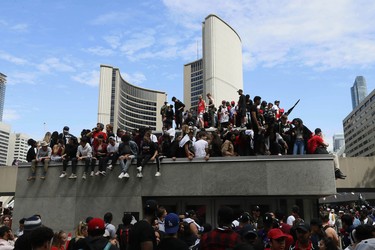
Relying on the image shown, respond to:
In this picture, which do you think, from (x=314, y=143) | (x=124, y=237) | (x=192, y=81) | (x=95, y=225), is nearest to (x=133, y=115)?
(x=192, y=81)

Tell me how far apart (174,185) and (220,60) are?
2421 centimetres

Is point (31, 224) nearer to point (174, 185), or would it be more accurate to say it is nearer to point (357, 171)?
point (174, 185)

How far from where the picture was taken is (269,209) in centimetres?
1359

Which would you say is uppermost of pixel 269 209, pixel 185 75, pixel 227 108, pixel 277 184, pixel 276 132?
pixel 185 75

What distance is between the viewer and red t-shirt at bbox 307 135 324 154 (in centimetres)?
1291

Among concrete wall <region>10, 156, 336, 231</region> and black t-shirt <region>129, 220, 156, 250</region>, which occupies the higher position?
concrete wall <region>10, 156, 336, 231</region>

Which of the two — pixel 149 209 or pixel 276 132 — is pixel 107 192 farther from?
pixel 149 209

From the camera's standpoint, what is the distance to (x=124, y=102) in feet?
307

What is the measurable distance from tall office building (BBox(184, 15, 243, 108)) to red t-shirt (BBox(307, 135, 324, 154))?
73.9 feet

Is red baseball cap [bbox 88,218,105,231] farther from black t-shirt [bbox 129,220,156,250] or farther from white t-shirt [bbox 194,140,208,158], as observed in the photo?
white t-shirt [bbox 194,140,208,158]

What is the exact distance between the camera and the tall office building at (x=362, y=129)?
5645 inches

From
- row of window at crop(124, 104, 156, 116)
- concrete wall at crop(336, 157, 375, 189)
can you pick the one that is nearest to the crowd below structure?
concrete wall at crop(336, 157, 375, 189)

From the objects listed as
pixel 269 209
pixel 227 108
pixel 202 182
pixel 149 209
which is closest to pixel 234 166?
pixel 202 182

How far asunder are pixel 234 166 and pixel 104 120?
64.2 meters
